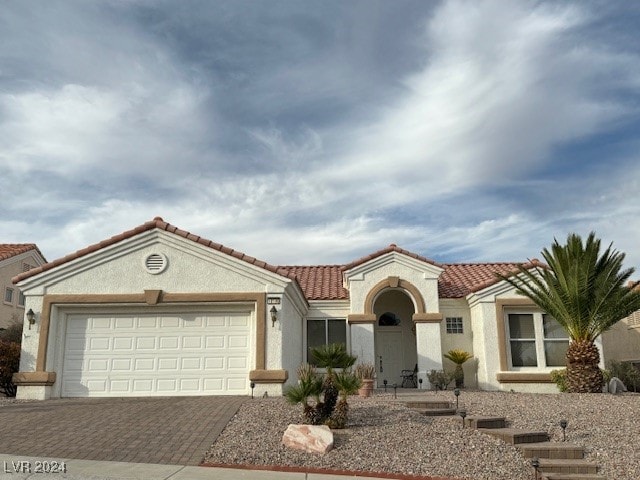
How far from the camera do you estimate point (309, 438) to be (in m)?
9.04

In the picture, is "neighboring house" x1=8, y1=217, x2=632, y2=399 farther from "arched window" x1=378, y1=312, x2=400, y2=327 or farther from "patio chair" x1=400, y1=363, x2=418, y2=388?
"arched window" x1=378, y1=312, x2=400, y2=327

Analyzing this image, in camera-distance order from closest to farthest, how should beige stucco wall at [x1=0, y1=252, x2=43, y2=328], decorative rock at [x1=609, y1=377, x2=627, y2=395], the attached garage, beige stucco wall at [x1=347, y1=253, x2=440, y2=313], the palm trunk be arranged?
the attached garage
the palm trunk
decorative rock at [x1=609, y1=377, x2=627, y2=395]
beige stucco wall at [x1=347, y1=253, x2=440, y2=313]
beige stucco wall at [x1=0, y1=252, x2=43, y2=328]

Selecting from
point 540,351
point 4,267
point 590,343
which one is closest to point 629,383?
point 540,351

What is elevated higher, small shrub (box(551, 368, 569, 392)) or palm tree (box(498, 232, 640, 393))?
palm tree (box(498, 232, 640, 393))

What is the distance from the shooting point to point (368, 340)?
19625mm

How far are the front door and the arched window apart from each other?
0.78 feet

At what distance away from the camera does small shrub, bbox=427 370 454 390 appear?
18453 millimetres

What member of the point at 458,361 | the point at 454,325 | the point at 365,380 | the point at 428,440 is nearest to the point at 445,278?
the point at 454,325

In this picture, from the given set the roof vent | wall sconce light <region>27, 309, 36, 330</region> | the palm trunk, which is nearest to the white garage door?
wall sconce light <region>27, 309, 36, 330</region>

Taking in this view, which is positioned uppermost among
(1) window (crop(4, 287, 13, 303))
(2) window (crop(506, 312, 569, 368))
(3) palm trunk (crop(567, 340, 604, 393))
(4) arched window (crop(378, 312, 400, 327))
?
(1) window (crop(4, 287, 13, 303))

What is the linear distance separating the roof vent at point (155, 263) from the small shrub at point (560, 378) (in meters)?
12.2

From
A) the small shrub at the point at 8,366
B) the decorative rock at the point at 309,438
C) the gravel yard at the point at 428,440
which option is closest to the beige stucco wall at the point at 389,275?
the gravel yard at the point at 428,440

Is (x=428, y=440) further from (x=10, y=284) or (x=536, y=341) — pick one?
(x=10, y=284)

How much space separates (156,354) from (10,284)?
17.1 meters
